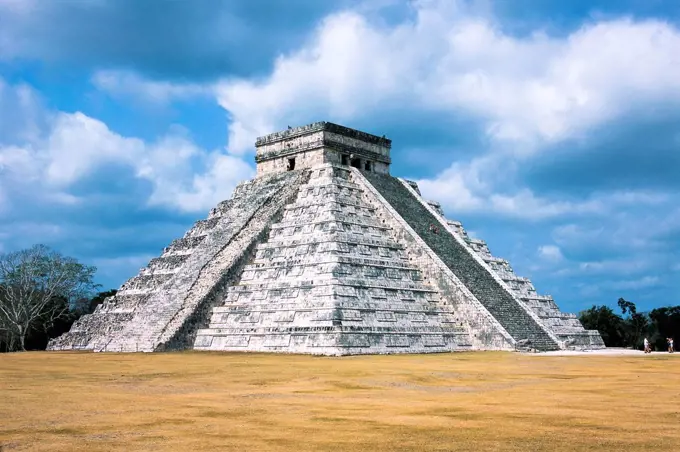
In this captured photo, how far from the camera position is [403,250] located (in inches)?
951

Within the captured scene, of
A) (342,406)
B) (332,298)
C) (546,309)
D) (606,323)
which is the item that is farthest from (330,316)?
(606,323)

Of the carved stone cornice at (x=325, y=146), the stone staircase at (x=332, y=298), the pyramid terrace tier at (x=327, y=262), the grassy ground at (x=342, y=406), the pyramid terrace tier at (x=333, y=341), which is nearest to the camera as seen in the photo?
the grassy ground at (x=342, y=406)

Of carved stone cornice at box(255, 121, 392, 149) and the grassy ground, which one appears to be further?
carved stone cornice at box(255, 121, 392, 149)

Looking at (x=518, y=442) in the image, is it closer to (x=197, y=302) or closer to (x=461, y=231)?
(x=197, y=302)

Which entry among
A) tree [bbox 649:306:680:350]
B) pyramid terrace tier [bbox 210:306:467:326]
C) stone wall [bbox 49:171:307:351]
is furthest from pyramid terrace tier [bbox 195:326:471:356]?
tree [bbox 649:306:680:350]

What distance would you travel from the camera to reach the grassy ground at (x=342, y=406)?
700cm

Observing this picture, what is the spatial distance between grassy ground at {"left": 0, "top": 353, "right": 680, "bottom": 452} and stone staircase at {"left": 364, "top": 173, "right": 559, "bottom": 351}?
223 inches

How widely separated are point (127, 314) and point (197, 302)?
4628mm

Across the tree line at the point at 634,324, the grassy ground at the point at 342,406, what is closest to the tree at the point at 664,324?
the tree line at the point at 634,324

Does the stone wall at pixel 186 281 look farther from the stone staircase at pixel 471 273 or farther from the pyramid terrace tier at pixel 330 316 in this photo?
the stone staircase at pixel 471 273

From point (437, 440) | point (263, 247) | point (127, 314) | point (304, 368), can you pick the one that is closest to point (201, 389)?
point (304, 368)

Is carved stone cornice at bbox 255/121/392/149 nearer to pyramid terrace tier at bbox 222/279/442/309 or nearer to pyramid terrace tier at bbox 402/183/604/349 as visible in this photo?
pyramid terrace tier at bbox 402/183/604/349

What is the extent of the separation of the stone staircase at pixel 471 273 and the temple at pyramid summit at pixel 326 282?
0.21 feet

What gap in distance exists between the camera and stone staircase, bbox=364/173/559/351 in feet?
72.5
